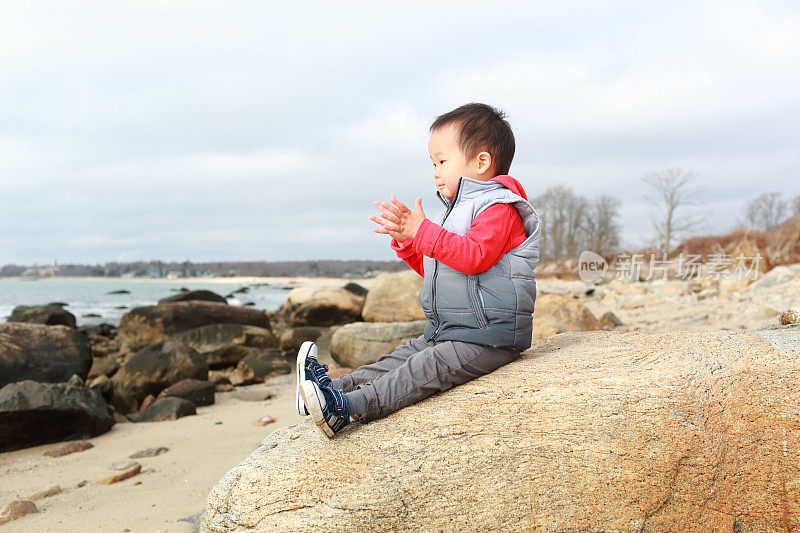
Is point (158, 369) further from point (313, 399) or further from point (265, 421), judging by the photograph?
point (313, 399)

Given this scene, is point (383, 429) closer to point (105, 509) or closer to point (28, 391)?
point (105, 509)

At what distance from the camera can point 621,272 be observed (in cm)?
2398

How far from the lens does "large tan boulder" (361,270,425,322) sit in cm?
1006

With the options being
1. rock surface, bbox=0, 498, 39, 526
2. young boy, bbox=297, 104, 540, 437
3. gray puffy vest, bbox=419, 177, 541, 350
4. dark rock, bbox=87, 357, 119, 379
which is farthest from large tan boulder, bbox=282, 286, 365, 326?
gray puffy vest, bbox=419, 177, 541, 350

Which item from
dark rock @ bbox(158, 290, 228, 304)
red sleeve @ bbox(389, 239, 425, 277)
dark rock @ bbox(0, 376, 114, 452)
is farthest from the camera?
dark rock @ bbox(158, 290, 228, 304)

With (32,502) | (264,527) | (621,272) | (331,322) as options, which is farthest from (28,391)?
(621,272)

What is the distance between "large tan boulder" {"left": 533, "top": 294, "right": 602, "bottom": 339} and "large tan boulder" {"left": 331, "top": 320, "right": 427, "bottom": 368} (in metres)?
1.59

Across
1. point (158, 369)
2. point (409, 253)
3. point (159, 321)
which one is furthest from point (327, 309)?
point (409, 253)

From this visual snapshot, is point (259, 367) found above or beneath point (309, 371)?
beneath

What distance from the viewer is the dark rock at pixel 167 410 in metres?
6.58

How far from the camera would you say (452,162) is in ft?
10.7

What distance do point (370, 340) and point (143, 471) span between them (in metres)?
3.83

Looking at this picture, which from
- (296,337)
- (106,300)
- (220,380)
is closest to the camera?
(220,380)

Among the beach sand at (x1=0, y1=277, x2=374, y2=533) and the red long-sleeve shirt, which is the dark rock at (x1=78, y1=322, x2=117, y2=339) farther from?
the red long-sleeve shirt
